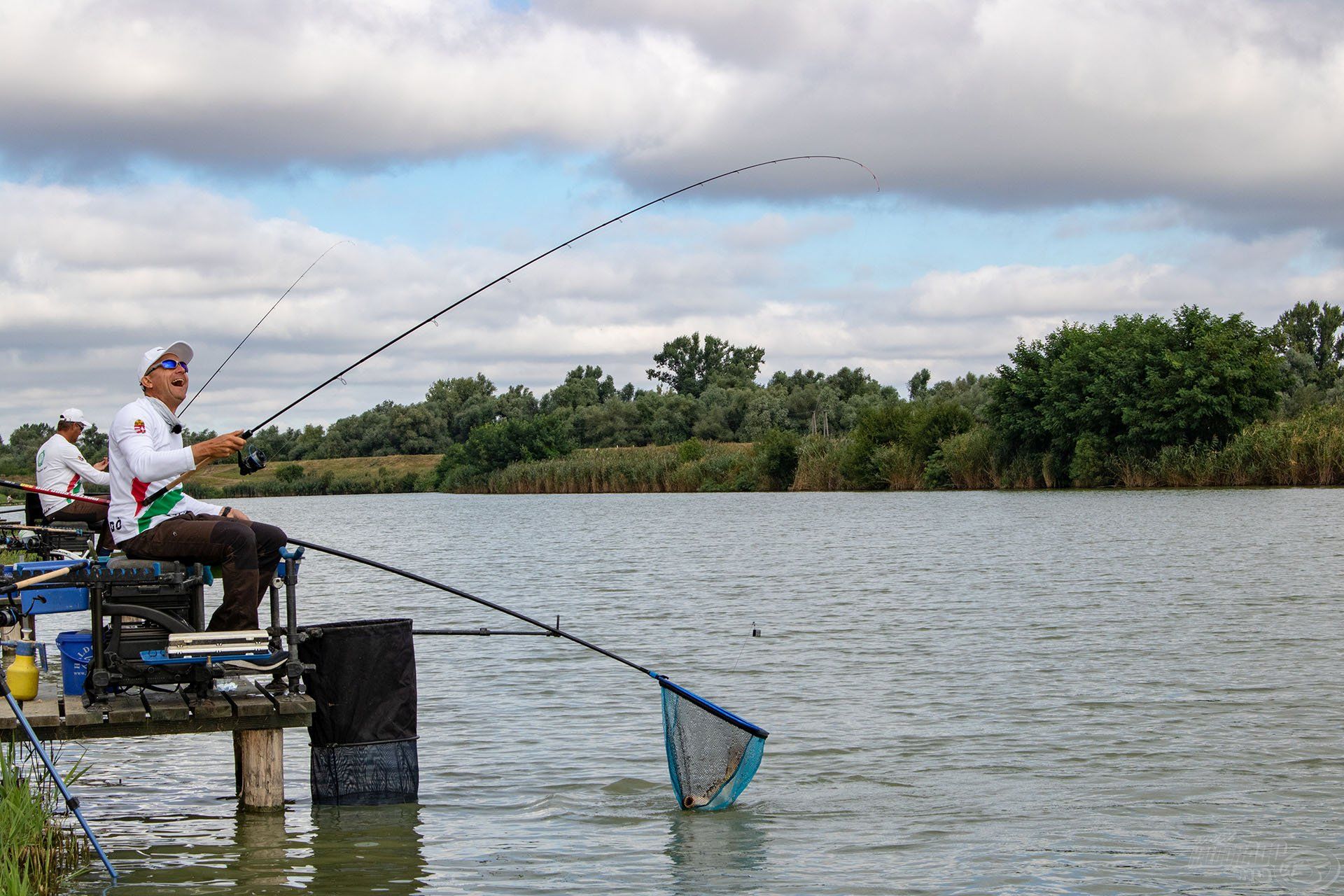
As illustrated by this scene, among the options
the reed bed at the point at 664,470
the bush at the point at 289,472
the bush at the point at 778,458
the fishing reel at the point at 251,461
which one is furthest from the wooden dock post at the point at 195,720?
the bush at the point at 289,472

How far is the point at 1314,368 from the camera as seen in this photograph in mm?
85812

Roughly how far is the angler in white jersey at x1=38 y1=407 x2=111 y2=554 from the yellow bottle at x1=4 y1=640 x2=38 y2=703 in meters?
4.47

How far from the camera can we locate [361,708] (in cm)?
788

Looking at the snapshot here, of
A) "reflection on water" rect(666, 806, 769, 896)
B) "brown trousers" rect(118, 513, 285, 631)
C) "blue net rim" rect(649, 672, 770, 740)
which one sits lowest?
"reflection on water" rect(666, 806, 769, 896)

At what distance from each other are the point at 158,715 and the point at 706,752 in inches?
122

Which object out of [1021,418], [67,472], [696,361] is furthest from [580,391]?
[67,472]

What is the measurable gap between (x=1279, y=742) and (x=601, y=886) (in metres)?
5.52

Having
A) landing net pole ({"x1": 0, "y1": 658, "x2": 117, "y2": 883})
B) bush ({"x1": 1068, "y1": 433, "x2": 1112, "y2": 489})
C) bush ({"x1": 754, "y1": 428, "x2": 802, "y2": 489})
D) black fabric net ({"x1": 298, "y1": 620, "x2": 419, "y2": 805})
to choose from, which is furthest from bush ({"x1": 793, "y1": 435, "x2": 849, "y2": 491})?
landing net pole ({"x1": 0, "y1": 658, "x2": 117, "y2": 883})

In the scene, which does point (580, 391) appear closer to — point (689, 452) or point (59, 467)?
point (689, 452)

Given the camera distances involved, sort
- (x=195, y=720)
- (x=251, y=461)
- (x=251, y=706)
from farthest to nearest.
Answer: (x=251, y=706) → (x=195, y=720) → (x=251, y=461)

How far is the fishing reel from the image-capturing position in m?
6.87

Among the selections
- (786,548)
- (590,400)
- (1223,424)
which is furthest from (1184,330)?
(590,400)

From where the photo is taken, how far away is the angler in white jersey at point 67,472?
11.8 meters

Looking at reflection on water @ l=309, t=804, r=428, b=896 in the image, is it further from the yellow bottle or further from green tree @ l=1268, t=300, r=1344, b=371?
green tree @ l=1268, t=300, r=1344, b=371
